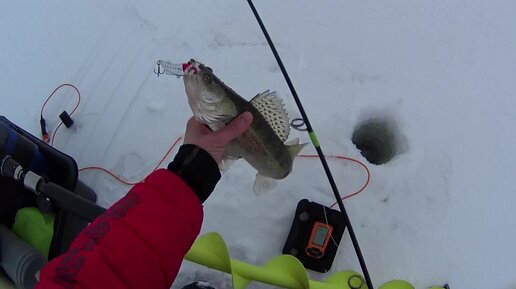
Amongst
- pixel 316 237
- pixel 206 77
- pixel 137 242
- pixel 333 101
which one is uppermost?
pixel 206 77

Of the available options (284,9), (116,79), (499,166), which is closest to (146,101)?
(116,79)

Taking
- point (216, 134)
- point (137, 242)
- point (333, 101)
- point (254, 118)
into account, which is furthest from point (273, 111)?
point (333, 101)

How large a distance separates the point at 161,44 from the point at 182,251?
3.80 ft

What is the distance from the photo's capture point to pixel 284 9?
6.35 ft

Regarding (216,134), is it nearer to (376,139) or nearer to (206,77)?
(206,77)

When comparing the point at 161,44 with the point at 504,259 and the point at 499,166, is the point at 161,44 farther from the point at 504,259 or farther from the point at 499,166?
the point at 504,259

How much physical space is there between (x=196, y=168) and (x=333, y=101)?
87 cm

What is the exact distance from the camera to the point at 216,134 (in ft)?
3.49

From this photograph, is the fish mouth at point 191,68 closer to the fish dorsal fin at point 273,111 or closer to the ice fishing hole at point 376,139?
the fish dorsal fin at point 273,111

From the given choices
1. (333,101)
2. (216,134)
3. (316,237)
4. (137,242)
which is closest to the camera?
(137,242)

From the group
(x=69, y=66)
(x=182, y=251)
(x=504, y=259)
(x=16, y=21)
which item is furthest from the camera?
(x=16, y=21)

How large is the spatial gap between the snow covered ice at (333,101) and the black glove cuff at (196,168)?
0.60 meters

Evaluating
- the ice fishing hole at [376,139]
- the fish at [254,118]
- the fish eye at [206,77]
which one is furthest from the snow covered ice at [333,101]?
the fish eye at [206,77]

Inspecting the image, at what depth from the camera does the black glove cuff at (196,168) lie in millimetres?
1016
